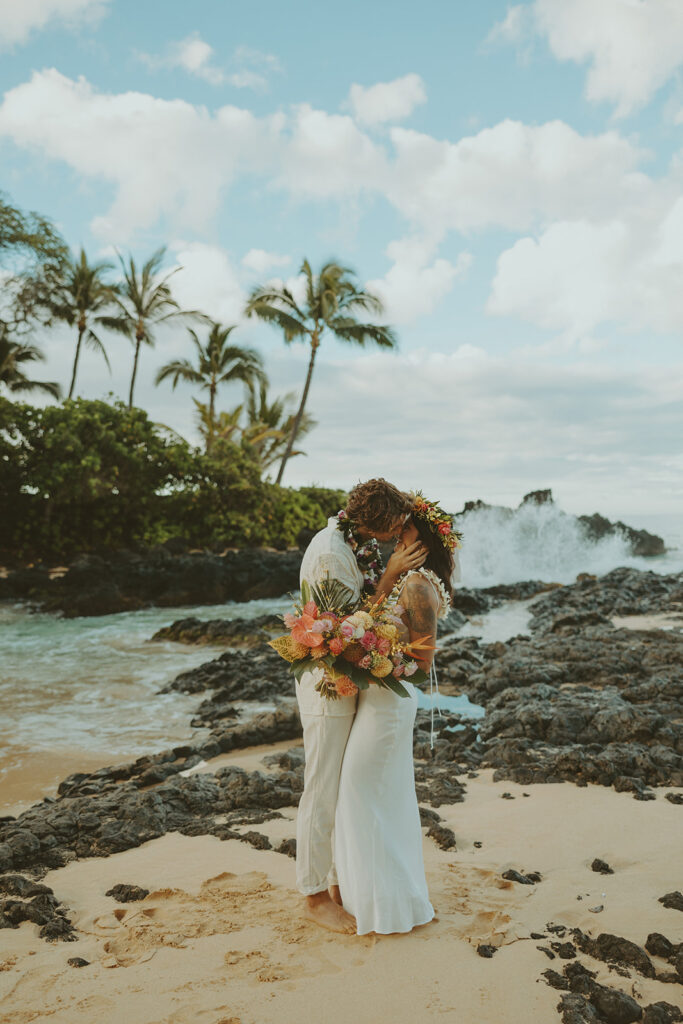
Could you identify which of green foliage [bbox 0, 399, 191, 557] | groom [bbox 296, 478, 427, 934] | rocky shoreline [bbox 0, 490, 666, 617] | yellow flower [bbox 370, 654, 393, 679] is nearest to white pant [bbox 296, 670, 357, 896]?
groom [bbox 296, 478, 427, 934]

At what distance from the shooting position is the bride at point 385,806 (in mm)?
3453

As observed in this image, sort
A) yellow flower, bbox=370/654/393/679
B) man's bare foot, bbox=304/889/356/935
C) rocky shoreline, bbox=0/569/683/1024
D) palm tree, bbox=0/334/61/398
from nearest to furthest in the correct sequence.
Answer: yellow flower, bbox=370/654/393/679 → man's bare foot, bbox=304/889/356/935 → rocky shoreline, bbox=0/569/683/1024 → palm tree, bbox=0/334/61/398

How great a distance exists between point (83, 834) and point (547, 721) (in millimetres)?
4579

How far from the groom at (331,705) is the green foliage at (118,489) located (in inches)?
818

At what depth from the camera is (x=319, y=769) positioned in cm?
353

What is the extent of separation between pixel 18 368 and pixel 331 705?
112ft

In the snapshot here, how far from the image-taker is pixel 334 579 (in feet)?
11.7

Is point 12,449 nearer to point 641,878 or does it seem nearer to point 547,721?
point 547,721

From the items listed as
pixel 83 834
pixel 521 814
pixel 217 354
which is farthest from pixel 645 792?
pixel 217 354

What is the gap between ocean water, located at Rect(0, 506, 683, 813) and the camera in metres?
7.96

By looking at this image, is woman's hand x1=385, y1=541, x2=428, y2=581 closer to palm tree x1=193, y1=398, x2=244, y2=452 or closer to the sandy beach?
the sandy beach

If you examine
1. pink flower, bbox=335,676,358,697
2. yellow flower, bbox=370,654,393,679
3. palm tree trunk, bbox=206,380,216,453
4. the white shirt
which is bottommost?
pink flower, bbox=335,676,358,697

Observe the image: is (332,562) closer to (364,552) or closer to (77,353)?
(364,552)

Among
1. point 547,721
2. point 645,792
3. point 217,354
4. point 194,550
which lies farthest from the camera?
point 217,354
